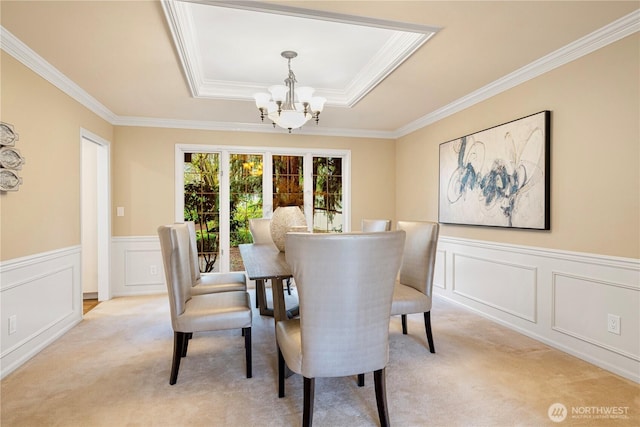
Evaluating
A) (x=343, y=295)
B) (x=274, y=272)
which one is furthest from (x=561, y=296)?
(x=274, y=272)

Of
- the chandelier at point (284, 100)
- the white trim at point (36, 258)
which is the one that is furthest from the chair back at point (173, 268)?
the chandelier at point (284, 100)

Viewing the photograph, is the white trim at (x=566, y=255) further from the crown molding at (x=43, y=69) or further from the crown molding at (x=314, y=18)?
the crown molding at (x=43, y=69)

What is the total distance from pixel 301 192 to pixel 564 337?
3509mm

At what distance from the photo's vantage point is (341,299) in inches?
57.0

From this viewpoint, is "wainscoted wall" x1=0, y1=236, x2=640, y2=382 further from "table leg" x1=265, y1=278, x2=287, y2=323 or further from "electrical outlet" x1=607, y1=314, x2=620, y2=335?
"table leg" x1=265, y1=278, x2=287, y2=323

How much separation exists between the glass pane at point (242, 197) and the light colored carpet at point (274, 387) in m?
2.01

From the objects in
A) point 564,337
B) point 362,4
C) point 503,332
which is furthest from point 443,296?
point 362,4

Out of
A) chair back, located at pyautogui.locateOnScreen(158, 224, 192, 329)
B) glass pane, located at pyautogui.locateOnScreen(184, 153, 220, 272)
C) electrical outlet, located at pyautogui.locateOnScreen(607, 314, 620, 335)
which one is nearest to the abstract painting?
electrical outlet, located at pyautogui.locateOnScreen(607, 314, 620, 335)

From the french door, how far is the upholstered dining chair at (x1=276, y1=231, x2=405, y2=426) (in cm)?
341

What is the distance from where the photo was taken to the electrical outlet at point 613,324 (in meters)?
2.25

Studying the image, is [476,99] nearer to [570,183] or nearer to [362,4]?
[570,183]

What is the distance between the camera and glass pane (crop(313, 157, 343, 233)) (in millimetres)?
5113

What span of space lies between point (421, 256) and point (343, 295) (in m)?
1.32

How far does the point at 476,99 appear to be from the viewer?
3.49m
